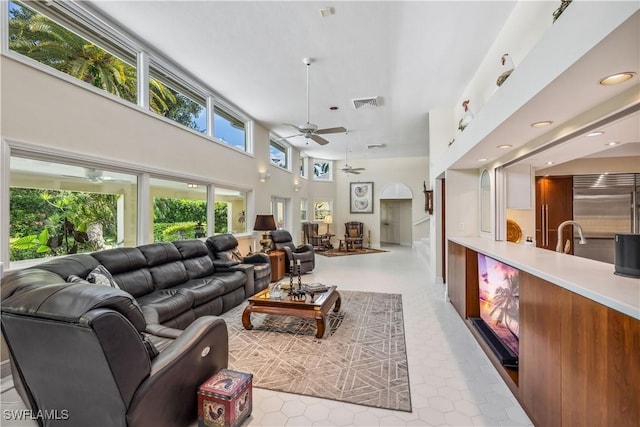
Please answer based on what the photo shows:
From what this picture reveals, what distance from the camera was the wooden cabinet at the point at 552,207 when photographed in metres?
4.11

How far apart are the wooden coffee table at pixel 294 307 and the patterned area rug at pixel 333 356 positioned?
0.61ft

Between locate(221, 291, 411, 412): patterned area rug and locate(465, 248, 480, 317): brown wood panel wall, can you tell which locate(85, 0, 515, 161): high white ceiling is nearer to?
locate(465, 248, 480, 317): brown wood panel wall

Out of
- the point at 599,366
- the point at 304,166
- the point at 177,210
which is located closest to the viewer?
the point at 599,366

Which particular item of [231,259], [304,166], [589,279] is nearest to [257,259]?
[231,259]

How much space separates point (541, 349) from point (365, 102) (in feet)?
15.6

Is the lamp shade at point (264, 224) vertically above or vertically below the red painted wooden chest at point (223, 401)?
above

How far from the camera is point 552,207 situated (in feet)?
13.9

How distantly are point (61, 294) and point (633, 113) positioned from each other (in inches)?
129

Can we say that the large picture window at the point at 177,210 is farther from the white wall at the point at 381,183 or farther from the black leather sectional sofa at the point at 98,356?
the white wall at the point at 381,183

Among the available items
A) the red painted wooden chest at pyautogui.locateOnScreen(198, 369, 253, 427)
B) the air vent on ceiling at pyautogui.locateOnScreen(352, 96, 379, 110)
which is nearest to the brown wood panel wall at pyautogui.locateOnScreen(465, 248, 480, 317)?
the red painted wooden chest at pyautogui.locateOnScreen(198, 369, 253, 427)

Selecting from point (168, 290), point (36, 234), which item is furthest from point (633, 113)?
point (36, 234)

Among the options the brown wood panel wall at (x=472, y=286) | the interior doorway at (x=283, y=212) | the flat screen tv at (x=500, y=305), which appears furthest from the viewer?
the interior doorway at (x=283, y=212)

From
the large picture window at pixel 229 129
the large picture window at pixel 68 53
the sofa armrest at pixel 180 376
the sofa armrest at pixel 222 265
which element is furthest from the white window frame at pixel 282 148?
the sofa armrest at pixel 180 376

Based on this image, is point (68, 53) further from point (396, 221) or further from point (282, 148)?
point (396, 221)
